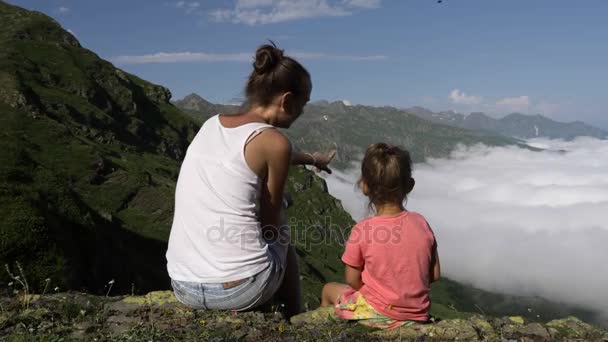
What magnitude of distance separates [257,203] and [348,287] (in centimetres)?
227

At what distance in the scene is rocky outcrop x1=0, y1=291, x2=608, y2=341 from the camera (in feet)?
20.9

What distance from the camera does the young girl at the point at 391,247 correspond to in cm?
697

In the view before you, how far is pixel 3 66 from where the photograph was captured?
242 feet

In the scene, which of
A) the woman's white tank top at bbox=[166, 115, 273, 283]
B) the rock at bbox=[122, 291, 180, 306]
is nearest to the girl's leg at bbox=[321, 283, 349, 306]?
the woman's white tank top at bbox=[166, 115, 273, 283]

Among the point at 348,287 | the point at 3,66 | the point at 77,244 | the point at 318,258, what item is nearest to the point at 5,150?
the point at 77,244

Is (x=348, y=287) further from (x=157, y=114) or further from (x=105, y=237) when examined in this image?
(x=157, y=114)

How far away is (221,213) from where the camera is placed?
6367mm

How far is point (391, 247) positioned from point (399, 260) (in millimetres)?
212

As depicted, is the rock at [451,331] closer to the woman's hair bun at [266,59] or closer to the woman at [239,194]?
the woman at [239,194]

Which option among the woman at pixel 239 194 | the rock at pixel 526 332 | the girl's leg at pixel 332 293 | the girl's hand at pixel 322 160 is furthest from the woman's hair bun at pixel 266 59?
the rock at pixel 526 332

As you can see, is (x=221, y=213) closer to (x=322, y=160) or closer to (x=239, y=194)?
(x=239, y=194)

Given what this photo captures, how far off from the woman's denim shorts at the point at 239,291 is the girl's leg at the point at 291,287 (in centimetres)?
48

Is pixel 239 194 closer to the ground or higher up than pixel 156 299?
higher up

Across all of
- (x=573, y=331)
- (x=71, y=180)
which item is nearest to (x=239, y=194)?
(x=573, y=331)
